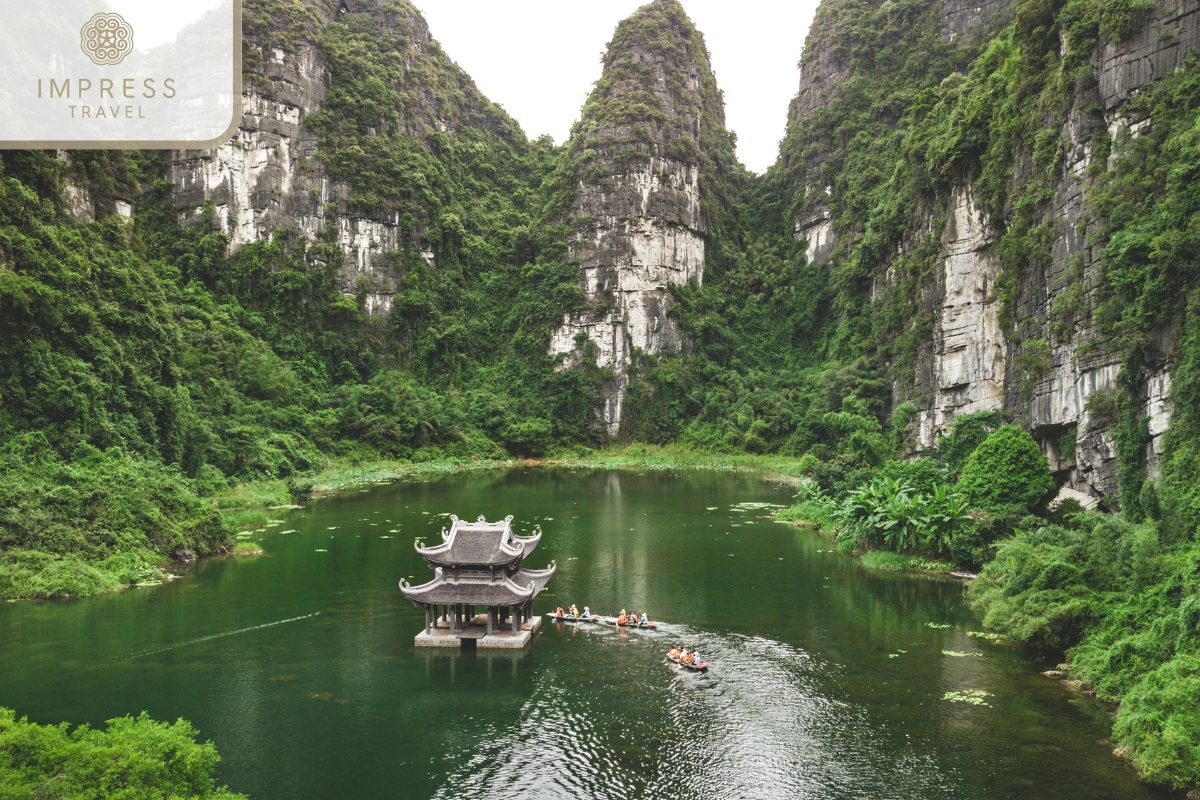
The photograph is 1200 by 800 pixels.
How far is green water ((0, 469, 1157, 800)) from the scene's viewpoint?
13258mm

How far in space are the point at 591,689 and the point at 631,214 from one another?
69.4m

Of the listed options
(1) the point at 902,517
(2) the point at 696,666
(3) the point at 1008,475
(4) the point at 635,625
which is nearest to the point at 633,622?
(4) the point at 635,625

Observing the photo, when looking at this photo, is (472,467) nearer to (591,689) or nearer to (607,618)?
(607,618)

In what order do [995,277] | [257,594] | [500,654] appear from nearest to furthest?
[500,654] → [257,594] → [995,277]

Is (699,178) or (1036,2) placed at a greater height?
(699,178)

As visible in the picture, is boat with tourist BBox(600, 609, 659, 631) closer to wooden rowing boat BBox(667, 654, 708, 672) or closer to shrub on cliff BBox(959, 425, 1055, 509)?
wooden rowing boat BBox(667, 654, 708, 672)

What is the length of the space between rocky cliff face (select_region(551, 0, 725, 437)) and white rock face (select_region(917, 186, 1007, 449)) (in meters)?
40.1

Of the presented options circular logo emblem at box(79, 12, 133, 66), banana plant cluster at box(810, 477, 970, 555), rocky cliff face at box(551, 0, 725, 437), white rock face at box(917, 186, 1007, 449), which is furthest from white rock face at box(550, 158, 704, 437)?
circular logo emblem at box(79, 12, 133, 66)

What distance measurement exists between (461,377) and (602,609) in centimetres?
6216

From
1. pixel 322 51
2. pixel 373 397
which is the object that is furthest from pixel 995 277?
pixel 322 51

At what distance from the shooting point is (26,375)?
96.5 ft

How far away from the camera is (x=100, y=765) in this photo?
9125 mm

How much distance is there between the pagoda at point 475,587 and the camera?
62.4 ft

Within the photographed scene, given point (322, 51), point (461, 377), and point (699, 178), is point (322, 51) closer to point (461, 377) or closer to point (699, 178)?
point (461, 377)
